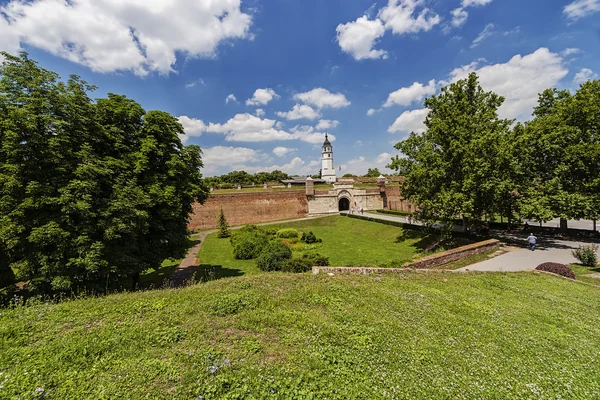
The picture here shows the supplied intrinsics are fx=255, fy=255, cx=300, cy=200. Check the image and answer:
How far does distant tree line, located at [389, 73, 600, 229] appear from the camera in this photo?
13594 millimetres

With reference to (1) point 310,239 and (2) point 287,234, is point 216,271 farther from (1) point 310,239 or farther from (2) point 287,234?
(2) point 287,234

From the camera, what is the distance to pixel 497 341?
4.65 meters

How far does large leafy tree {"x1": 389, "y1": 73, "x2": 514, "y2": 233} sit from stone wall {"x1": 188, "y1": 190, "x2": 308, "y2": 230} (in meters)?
19.9

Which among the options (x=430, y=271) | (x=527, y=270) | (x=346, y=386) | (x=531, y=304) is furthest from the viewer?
(x=527, y=270)

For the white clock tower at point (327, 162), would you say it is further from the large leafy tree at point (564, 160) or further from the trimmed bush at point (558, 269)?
the trimmed bush at point (558, 269)

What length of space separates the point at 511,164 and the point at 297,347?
15.7 metres

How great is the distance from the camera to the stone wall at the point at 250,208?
31453mm

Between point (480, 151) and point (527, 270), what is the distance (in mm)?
6897

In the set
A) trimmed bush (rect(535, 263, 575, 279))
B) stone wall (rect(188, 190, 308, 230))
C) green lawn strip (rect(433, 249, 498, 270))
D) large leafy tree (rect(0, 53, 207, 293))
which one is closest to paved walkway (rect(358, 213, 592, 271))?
green lawn strip (rect(433, 249, 498, 270))

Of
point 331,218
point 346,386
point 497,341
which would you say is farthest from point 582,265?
point 331,218

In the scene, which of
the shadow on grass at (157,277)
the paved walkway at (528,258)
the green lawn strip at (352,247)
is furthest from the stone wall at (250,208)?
the paved walkway at (528,258)

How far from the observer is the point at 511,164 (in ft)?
45.6

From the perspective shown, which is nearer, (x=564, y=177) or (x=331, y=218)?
(x=564, y=177)

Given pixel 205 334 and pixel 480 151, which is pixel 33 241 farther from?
pixel 480 151
